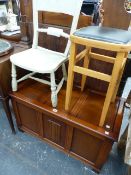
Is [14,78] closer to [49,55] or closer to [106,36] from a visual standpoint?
[49,55]

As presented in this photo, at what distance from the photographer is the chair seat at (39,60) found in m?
0.97

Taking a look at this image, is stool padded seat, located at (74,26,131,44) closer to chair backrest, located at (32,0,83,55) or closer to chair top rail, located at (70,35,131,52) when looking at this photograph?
chair top rail, located at (70,35,131,52)

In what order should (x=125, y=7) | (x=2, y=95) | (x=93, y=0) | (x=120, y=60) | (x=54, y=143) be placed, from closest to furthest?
1. (x=120, y=60)
2. (x=125, y=7)
3. (x=2, y=95)
4. (x=54, y=143)
5. (x=93, y=0)

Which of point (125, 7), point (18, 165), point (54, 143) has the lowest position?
point (18, 165)

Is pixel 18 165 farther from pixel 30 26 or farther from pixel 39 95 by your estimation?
pixel 30 26

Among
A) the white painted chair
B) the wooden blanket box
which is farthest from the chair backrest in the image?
the wooden blanket box

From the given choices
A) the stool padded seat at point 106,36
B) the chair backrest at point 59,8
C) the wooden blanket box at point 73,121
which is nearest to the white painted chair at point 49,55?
the chair backrest at point 59,8

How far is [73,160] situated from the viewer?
1.26 m

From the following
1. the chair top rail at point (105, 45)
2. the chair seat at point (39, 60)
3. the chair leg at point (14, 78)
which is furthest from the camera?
the chair leg at point (14, 78)

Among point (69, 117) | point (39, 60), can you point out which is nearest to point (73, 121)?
point (69, 117)

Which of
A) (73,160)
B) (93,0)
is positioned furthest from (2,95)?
(93,0)

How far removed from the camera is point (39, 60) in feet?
3.48

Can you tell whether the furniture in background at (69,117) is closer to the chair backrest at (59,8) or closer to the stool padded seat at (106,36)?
the chair backrest at (59,8)

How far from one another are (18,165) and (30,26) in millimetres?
1176
